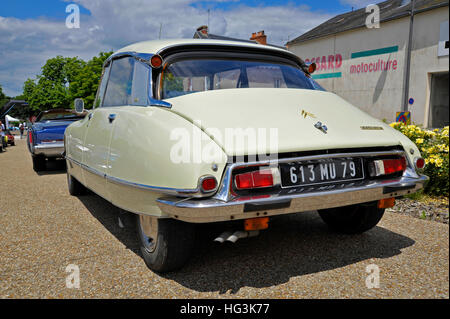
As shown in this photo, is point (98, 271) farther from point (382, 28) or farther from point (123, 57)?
point (382, 28)

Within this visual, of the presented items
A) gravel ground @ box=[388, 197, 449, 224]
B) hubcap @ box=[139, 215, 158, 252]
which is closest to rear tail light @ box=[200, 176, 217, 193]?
hubcap @ box=[139, 215, 158, 252]

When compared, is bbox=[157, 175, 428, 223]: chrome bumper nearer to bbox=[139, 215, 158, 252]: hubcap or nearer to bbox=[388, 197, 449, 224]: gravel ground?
bbox=[139, 215, 158, 252]: hubcap

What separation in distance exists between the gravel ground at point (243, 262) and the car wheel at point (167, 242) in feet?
0.43

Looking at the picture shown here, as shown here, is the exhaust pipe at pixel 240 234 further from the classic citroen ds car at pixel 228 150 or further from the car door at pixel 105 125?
the car door at pixel 105 125

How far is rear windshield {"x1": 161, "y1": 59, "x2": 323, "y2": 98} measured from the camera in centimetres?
295

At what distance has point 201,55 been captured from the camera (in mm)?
3160

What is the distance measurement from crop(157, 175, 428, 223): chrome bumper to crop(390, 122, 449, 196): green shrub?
2.28 m

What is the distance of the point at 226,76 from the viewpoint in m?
3.20

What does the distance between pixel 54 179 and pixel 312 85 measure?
6.01 meters

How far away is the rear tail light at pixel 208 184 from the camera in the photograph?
7.24ft

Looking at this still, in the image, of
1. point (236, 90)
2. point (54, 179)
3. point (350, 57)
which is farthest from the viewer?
point (350, 57)

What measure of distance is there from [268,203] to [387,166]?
41.3 inches

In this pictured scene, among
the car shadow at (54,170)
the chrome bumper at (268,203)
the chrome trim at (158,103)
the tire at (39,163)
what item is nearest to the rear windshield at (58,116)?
the tire at (39,163)
